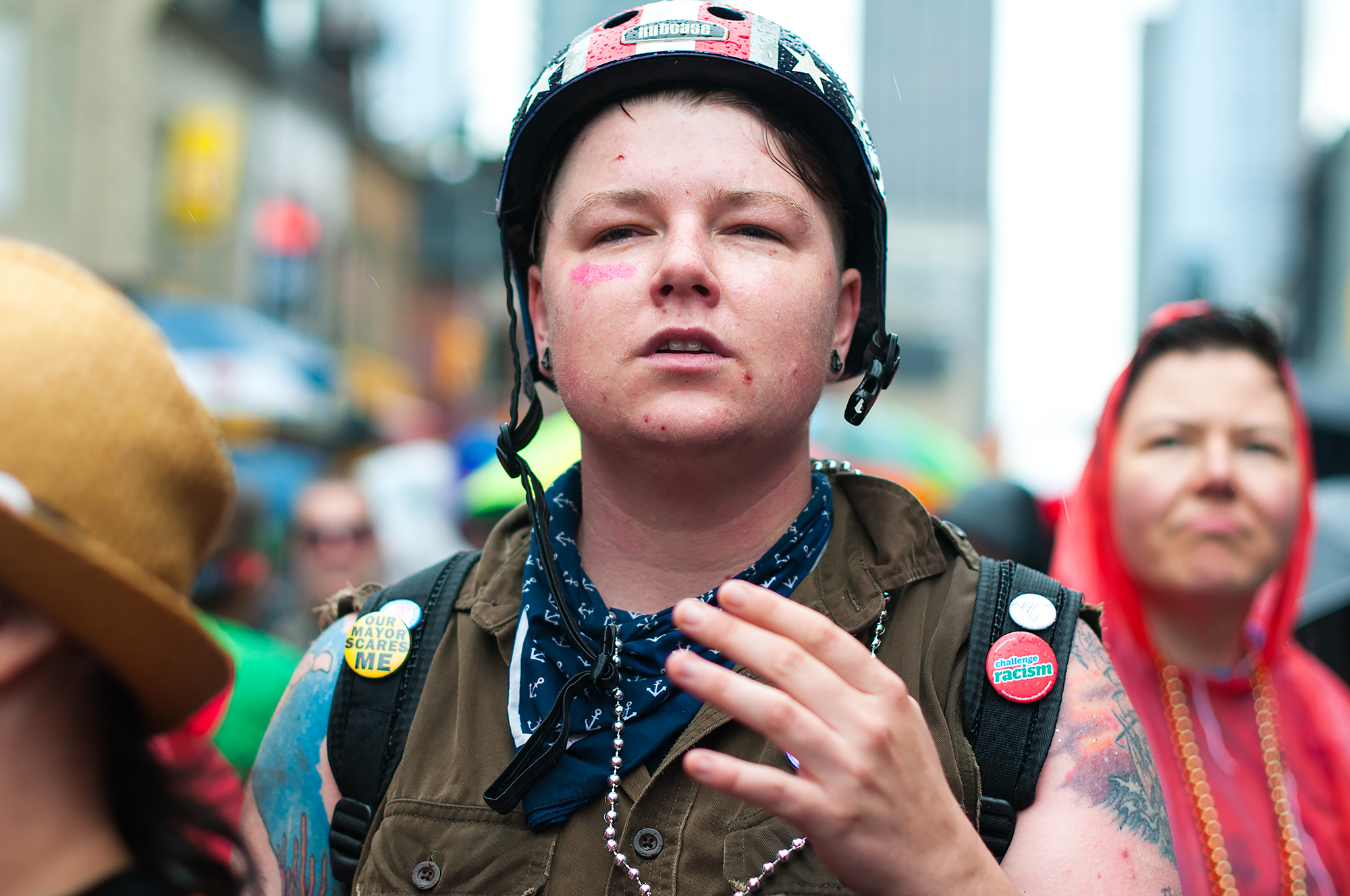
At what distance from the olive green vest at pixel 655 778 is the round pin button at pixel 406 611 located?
69mm

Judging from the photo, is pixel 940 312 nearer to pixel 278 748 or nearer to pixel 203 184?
pixel 203 184

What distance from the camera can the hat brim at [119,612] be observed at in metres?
1.17

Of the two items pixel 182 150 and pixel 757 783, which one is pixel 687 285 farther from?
pixel 182 150

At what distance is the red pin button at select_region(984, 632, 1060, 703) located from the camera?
1693mm

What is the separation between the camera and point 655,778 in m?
1.71

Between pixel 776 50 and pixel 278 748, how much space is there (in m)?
1.59

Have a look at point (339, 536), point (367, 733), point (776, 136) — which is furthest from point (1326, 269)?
point (367, 733)

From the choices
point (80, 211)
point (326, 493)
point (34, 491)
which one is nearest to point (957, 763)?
point (34, 491)

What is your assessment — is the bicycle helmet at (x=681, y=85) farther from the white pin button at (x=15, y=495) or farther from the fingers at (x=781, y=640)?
the white pin button at (x=15, y=495)

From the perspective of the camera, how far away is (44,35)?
637 inches

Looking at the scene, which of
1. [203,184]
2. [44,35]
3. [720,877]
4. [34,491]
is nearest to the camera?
[34,491]

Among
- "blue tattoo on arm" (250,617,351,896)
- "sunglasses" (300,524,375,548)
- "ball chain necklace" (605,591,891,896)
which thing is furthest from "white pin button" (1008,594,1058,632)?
"sunglasses" (300,524,375,548)

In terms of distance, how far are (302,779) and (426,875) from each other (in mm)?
349

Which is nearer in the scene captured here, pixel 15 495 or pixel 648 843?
pixel 15 495
